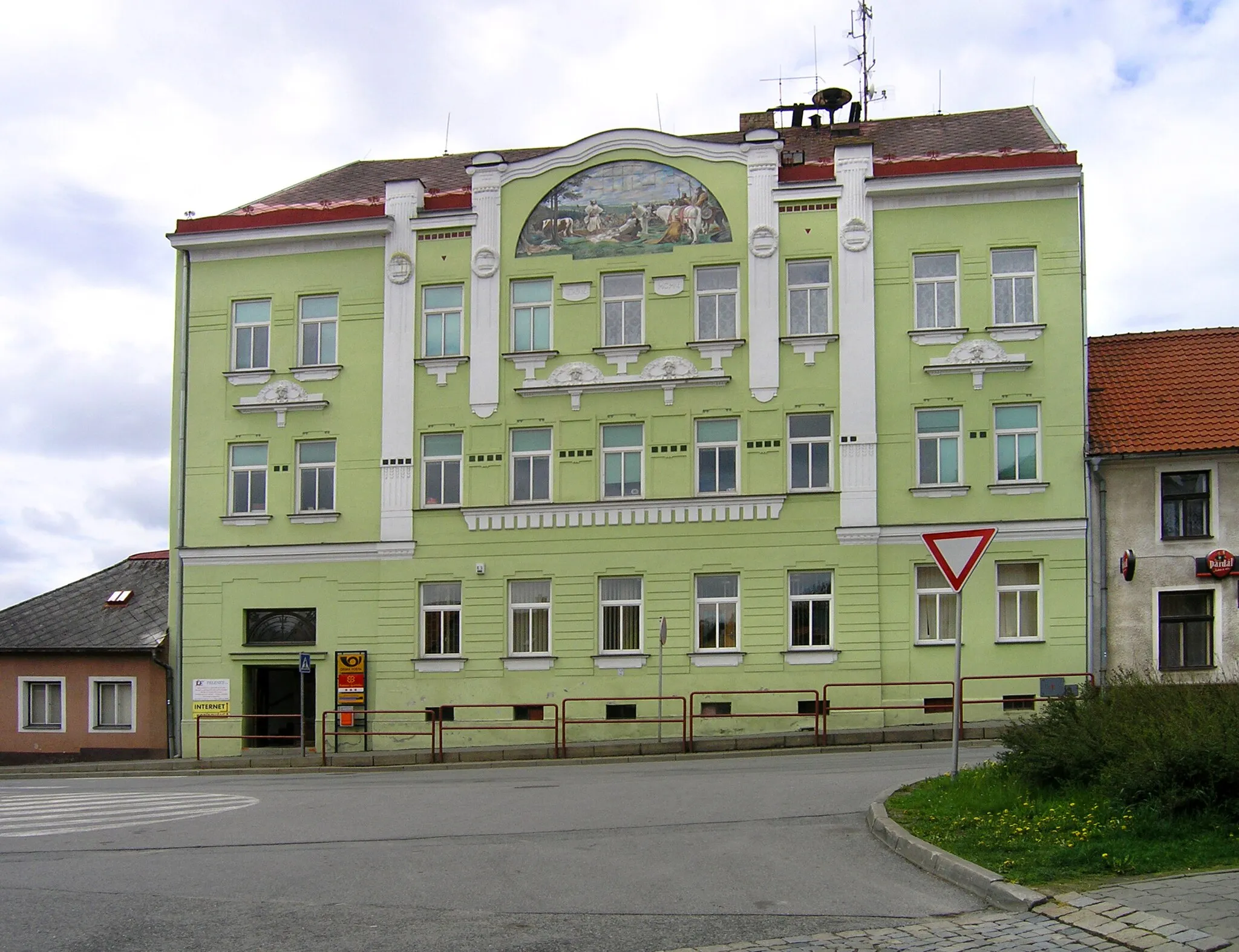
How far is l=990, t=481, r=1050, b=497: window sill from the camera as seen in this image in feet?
95.9

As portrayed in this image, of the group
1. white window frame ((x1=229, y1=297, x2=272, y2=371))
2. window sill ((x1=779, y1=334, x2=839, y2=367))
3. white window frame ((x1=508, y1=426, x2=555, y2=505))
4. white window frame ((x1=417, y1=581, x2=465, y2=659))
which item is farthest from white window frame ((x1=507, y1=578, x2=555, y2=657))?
white window frame ((x1=229, y1=297, x2=272, y2=371))

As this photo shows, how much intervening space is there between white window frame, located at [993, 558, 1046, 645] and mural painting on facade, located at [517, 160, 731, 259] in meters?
9.42

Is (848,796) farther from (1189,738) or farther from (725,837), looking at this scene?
(1189,738)

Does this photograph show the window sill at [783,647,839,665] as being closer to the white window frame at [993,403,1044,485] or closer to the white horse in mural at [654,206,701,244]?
the white window frame at [993,403,1044,485]

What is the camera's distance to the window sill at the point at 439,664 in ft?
103

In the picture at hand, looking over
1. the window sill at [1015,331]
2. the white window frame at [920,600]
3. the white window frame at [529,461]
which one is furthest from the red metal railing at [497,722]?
the window sill at [1015,331]

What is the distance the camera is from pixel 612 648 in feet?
101

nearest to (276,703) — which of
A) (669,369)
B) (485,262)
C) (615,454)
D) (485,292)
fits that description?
(615,454)

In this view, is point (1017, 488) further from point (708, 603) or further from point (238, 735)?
point (238, 735)

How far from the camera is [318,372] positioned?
32.7 meters

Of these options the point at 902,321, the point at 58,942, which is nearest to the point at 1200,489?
the point at 902,321

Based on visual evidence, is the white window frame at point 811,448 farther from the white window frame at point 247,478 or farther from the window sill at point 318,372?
the white window frame at point 247,478

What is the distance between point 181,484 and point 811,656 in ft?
50.4

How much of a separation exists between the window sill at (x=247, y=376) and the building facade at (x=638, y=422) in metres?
0.09
